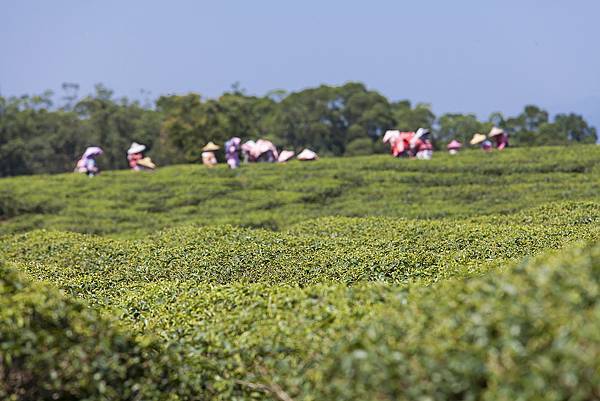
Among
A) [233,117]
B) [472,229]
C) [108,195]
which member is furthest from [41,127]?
[472,229]

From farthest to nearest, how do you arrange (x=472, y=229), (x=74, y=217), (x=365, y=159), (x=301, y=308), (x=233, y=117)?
(x=233, y=117), (x=365, y=159), (x=74, y=217), (x=472, y=229), (x=301, y=308)

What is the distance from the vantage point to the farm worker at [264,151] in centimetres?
3656

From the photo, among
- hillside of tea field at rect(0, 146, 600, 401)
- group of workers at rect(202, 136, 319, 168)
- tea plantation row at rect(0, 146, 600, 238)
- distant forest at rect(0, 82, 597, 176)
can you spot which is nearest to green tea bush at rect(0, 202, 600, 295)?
hillside of tea field at rect(0, 146, 600, 401)

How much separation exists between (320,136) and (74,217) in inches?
1486

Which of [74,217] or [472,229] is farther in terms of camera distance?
[74,217]

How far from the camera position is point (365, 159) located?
101 ft

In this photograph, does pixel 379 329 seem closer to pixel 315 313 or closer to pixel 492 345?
pixel 492 345

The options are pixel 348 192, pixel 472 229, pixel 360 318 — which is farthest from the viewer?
pixel 348 192

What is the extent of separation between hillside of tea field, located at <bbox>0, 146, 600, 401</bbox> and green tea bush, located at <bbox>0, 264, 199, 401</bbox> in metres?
0.01

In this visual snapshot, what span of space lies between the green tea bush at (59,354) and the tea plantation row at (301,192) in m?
14.3

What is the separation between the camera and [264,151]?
36688mm

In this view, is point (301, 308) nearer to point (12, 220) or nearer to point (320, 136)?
point (12, 220)

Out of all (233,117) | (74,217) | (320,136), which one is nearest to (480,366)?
(74,217)

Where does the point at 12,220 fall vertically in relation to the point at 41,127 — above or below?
below
